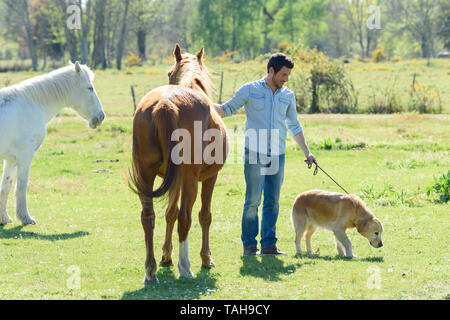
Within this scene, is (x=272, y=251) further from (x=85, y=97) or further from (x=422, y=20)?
(x=422, y=20)

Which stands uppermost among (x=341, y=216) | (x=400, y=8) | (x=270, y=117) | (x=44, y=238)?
(x=400, y=8)

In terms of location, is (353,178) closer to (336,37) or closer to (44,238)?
(44,238)

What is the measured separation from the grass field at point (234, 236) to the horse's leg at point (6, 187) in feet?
0.78

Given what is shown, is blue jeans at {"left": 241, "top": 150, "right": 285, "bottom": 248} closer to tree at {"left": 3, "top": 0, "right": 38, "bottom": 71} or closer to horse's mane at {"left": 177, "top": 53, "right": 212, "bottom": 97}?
horse's mane at {"left": 177, "top": 53, "right": 212, "bottom": 97}

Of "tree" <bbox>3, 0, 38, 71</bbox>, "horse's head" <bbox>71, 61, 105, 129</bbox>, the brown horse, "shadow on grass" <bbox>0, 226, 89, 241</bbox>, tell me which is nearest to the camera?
the brown horse

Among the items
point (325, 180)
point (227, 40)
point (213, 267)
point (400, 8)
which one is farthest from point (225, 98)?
point (400, 8)

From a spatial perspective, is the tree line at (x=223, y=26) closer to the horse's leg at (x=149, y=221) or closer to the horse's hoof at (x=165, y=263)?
the horse's hoof at (x=165, y=263)

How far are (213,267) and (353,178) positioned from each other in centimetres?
688

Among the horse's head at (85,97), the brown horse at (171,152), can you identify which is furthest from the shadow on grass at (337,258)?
the horse's head at (85,97)

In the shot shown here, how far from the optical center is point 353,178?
12875mm

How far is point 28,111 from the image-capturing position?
923 cm

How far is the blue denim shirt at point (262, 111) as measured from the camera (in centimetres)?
702

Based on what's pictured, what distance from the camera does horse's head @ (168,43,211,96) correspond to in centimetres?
681

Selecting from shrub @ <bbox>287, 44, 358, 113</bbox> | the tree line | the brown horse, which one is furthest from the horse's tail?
the tree line
